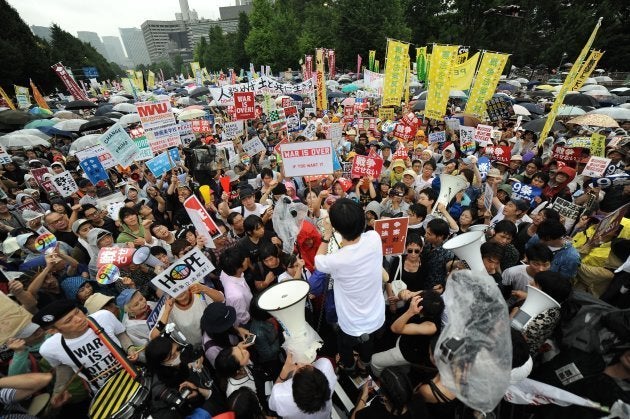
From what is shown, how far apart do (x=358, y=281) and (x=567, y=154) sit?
7.36 meters

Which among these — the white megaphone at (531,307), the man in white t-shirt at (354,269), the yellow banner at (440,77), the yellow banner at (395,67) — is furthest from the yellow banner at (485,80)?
the man in white t-shirt at (354,269)

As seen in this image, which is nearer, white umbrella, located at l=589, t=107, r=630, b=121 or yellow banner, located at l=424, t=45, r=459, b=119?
yellow banner, located at l=424, t=45, r=459, b=119

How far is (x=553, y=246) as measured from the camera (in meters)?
3.51

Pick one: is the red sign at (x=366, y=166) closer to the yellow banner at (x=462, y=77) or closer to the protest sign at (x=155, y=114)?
the protest sign at (x=155, y=114)

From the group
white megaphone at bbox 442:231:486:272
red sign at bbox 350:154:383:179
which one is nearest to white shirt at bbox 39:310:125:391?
white megaphone at bbox 442:231:486:272

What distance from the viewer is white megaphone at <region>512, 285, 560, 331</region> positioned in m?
2.48

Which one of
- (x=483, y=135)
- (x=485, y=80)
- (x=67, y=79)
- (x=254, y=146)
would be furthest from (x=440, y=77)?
(x=67, y=79)

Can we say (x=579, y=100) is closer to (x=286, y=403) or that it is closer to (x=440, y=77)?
(x=440, y=77)

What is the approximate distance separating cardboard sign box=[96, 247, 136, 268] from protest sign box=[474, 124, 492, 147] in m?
8.72

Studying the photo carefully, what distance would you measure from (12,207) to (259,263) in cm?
661

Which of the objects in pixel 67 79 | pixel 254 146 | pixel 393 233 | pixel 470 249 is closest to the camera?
pixel 470 249

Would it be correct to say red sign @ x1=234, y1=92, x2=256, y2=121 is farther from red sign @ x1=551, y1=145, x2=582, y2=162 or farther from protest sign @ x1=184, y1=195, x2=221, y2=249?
red sign @ x1=551, y1=145, x2=582, y2=162

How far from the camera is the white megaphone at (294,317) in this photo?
2426 mm

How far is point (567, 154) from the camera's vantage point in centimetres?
675
